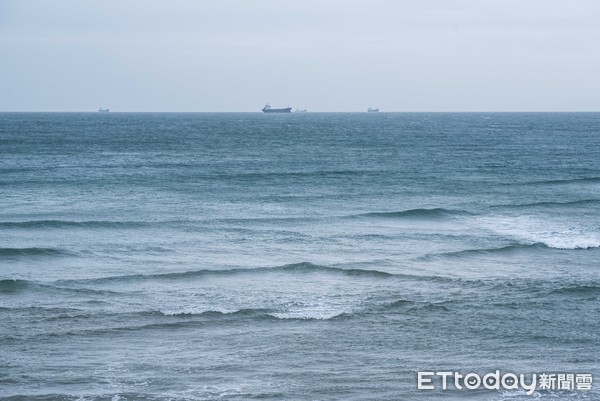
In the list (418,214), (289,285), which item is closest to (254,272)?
(289,285)

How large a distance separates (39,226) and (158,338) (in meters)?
19.8

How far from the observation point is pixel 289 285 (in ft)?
101

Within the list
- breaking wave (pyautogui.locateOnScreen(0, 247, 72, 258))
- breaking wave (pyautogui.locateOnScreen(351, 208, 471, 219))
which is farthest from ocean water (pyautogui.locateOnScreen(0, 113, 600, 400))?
breaking wave (pyautogui.locateOnScreen(351, 208, 471, 219))

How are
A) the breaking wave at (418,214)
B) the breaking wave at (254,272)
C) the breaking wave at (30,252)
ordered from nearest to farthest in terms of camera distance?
the breaking wave at (254,272), the breaking wave at (30,252), the breaking wave at (418,214)

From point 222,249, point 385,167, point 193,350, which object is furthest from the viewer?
point 385,167

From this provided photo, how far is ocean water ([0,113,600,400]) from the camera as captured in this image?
2156 cm

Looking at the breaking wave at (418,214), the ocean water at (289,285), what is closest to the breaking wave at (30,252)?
the ocean water at (289,285)

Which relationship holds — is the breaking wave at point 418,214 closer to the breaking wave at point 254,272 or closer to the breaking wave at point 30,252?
the breaking wave at point 254,272

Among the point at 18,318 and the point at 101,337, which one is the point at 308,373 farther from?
the point at 18,318

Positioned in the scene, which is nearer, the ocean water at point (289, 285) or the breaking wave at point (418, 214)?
the ocean water at point (289, 285)

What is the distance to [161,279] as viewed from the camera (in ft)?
103

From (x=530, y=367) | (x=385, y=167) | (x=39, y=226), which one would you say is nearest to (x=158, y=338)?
(x=530, y=367)

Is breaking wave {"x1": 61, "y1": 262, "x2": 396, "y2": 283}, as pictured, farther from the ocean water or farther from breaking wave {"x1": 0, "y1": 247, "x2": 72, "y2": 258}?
breaking wave {"x1": 0, "y1": 247, "x2": 72, "y2": 258}

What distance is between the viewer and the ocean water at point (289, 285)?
2156 cm
